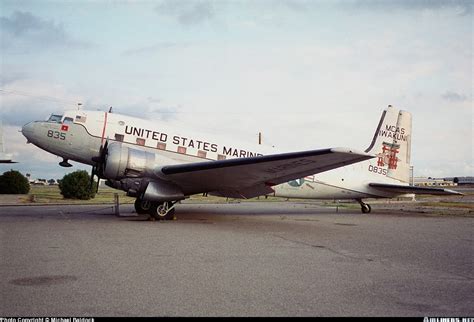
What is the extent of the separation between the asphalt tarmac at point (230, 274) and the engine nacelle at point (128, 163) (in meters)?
3.16

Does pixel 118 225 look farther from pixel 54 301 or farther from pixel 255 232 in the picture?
pixel 54 301

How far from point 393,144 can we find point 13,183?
1161 inches

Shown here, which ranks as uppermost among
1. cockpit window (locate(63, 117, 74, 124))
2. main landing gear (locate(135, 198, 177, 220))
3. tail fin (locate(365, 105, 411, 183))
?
tail fin (locate(365, 105, 411, 183))

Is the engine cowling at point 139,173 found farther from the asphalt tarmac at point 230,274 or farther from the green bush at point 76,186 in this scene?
the green bush at point 76,186

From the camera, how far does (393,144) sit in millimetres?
21953

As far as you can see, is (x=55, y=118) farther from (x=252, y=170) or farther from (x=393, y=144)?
(x=393, y=144)

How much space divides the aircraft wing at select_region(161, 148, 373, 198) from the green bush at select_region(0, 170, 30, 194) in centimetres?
2464

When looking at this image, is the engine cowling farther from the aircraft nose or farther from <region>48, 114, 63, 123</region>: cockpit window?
the aircraft nose

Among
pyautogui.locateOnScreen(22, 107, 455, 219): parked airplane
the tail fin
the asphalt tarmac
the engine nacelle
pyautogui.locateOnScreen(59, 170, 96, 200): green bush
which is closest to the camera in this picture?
the asphalt tarmac

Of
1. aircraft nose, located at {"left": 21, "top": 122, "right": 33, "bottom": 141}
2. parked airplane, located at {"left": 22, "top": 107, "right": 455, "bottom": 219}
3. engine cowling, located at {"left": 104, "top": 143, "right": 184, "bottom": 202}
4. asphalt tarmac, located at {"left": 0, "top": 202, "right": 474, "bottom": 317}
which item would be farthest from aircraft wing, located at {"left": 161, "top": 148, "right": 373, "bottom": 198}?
aircraft nose, located at {"left": 21, "top": 122, "right": 33, "bottom": 141}

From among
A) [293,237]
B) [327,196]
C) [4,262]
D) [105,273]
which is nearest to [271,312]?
[105,273]

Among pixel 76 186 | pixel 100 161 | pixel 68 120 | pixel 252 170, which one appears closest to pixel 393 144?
pixel 252 170

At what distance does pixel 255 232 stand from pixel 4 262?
6716mm

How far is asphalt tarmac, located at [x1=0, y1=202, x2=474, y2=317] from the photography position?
15.0 ft
